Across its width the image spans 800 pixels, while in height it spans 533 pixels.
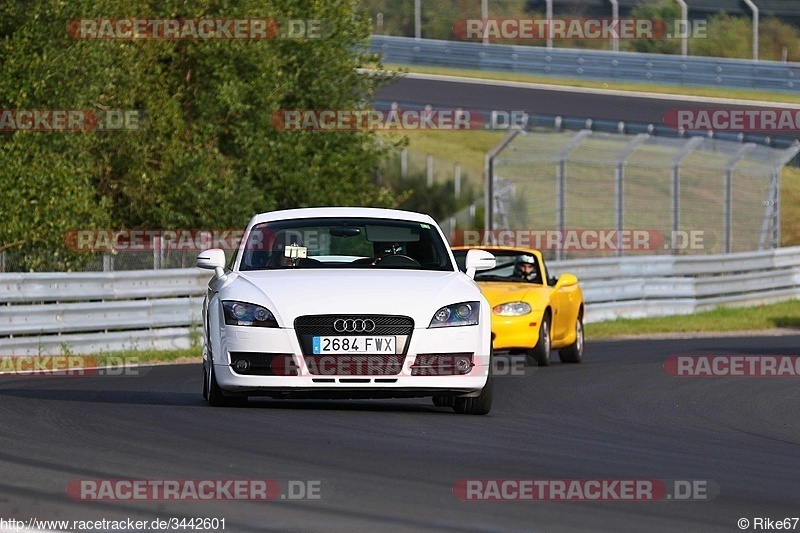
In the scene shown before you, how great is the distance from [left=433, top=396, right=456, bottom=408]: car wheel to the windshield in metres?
0.95

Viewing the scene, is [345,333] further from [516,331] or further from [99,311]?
[99,311]

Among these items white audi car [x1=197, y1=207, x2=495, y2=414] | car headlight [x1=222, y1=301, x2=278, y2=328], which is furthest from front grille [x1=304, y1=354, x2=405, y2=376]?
car headlight [x1=222, y1=301, x2=278, y2=328]

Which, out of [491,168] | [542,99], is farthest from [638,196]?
[491,168]

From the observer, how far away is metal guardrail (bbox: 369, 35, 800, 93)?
122ft

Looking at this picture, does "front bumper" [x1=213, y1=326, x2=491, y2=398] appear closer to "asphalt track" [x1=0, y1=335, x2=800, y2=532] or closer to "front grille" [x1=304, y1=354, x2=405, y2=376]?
"front grille" [x1=304, y1=354, x2=405, y2=376]

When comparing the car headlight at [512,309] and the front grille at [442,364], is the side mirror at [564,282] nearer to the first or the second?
the car headlight at [512,309]

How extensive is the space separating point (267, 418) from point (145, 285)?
9.38 metres

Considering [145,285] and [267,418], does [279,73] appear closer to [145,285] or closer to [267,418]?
[145,285]

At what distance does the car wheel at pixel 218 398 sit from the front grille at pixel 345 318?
0.86 metres

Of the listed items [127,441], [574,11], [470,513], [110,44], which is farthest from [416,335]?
[574,11]

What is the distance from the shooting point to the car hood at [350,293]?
10492 millimetres

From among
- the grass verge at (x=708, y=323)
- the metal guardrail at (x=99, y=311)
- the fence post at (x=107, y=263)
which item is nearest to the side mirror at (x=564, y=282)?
the metal guardrail at (x=99, y=311)

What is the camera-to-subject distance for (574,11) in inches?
1454

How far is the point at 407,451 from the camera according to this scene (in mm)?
8852
